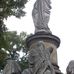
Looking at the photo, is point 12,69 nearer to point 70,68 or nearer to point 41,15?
point 70,68

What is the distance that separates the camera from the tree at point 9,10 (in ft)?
51.4

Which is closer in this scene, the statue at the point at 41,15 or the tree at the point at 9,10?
the statue at the point at 41,15

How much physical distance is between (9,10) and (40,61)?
25.9ft

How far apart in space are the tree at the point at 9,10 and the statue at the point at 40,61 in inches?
274

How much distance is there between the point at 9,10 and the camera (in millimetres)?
15984

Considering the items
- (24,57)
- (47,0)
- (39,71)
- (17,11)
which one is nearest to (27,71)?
(39,71)

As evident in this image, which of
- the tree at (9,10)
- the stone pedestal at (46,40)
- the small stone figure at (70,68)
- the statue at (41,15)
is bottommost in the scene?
the small stone figure at (70,68)

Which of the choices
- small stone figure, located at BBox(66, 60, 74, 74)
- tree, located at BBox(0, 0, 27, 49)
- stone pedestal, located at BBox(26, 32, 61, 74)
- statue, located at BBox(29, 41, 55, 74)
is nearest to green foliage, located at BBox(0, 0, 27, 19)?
tree, located at BBox(0, 0, 27, 49)

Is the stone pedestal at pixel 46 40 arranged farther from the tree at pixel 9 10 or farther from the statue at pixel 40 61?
the tree at pixel 9 10

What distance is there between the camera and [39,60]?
339 inches

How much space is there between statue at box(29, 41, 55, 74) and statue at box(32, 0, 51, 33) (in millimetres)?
1454

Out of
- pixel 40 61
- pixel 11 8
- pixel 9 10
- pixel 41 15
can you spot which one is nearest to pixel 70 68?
pixel 40 61

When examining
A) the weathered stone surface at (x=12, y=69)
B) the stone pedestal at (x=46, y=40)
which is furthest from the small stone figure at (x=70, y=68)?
the weathered stone surface at (x=12, y=69)

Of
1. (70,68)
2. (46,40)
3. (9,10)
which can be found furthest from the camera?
(9,10)
